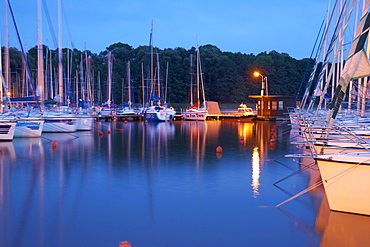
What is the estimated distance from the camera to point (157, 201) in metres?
10.2

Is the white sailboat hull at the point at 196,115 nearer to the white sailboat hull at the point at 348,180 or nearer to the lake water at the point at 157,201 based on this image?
the lake water at the point at 157,201

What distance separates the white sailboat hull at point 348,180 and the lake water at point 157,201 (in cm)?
38

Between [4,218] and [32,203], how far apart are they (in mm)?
1249

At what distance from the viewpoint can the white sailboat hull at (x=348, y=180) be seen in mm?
8398

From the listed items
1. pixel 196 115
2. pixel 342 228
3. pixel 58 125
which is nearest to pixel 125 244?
pixel 342 228

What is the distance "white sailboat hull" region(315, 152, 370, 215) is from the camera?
331 inches

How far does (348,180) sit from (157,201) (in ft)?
12.8

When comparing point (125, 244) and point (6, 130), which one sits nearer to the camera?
point (125, 244)

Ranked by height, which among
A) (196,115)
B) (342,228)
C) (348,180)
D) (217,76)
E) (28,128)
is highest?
(217,76)

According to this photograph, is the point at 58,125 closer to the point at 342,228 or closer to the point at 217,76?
the point at 342,228

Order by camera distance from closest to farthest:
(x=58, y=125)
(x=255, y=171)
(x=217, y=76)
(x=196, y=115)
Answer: (x=255, y=171), (x=58, y=125), (x=196, y=115), (x=217, y=76)

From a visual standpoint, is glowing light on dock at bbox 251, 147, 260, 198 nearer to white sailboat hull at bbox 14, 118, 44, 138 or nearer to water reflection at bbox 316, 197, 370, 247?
water reflection at bbox 316, 197, 370, 247

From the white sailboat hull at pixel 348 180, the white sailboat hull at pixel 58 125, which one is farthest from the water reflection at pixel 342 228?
the white sailboat hull at pixel 58 125

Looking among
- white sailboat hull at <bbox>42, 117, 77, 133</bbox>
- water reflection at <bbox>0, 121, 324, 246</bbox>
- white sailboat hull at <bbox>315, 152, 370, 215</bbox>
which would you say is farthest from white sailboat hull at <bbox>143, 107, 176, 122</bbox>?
white sailboat hull at <bbox>315, 152, 370, 215</bbox>
